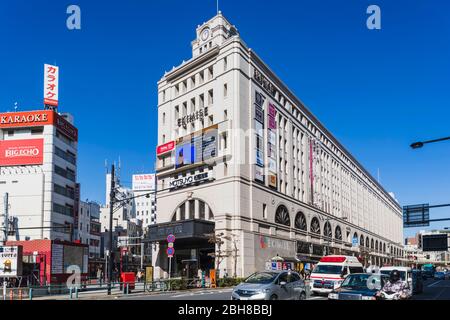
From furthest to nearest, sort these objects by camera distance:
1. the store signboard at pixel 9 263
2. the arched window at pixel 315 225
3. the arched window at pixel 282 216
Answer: the arched window at pixel 315 225 < the arched window at pixel 282 216 < the store signboard at pixel 9 263

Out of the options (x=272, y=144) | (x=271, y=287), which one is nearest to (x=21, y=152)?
(x=272, y=144)

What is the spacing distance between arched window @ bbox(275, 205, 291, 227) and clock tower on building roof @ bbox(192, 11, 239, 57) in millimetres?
→ 24123

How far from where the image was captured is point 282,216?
67188mm

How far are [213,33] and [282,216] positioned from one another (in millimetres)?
27580

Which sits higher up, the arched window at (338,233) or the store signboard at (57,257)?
the arched window at (338,233)

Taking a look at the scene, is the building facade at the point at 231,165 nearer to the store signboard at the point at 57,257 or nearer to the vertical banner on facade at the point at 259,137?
the vertical banner on facade at the point at 259,137

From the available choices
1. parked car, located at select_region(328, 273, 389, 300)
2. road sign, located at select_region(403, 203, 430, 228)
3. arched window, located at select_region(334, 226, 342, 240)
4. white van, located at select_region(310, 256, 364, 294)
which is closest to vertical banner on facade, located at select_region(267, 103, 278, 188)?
road sign, located at select_region(403, 203, 430, 228)

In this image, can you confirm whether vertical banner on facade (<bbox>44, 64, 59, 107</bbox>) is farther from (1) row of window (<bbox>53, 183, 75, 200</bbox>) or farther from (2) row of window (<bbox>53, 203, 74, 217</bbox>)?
(2) row of window (<bbox>53, 203, 74, 217</bbox>)

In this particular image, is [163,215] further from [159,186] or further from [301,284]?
[301,284]

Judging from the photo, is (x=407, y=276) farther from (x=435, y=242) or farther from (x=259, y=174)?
(x=435, y=242)

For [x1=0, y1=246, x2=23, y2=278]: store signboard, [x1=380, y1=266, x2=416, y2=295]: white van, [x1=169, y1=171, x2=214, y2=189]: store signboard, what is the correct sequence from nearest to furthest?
[x1=380, y1=266, x2=416, y2=295]: white van, [x1=0, y1=246, x2=23, y2=278]: store signboard, [x1=169, y1=171, x2=214, y2=189]: store signboard

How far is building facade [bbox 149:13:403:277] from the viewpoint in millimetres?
56094

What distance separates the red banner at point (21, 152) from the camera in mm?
73438

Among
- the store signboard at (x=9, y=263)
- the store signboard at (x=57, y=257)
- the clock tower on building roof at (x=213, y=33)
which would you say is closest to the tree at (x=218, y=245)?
the store signboard at (x=57, y=257)
